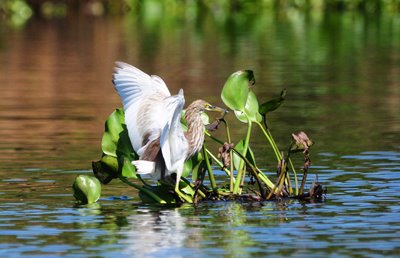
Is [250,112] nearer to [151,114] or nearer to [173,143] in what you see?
[151,114]

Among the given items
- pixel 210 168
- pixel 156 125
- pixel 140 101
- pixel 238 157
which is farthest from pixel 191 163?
pixel 140 101

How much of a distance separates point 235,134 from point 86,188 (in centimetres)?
541

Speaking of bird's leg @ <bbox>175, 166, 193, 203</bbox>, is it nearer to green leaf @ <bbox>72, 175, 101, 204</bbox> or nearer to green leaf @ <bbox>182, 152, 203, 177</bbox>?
green leaf @ <bbox>182, 152, 203, 177</bbox>

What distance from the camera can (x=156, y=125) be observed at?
450 inches

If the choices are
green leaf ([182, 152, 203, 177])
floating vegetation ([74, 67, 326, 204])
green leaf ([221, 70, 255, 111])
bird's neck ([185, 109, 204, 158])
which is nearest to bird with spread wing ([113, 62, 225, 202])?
bird's neck ([185, 109, 204, 158])

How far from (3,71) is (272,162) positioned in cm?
1400

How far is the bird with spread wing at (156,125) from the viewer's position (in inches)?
437

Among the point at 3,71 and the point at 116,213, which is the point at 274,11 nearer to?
the point at 3,71

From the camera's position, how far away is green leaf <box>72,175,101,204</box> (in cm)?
1145

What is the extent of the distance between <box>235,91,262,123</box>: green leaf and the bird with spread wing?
0.69 m

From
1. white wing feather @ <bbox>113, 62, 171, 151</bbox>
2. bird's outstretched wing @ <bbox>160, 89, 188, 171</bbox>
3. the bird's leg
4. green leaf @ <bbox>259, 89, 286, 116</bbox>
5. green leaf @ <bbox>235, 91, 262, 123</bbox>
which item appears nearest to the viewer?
bird's outstretched wing @ <bbox>160, 89, 188, 171</bbox>

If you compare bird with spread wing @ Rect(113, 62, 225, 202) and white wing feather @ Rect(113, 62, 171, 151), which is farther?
white wing feather @ Rect(113, 62, 171, 151)

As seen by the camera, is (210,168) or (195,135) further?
(210,168)

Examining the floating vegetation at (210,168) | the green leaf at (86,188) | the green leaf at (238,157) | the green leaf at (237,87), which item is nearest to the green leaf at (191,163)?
the floating vegetation at (210,168)
